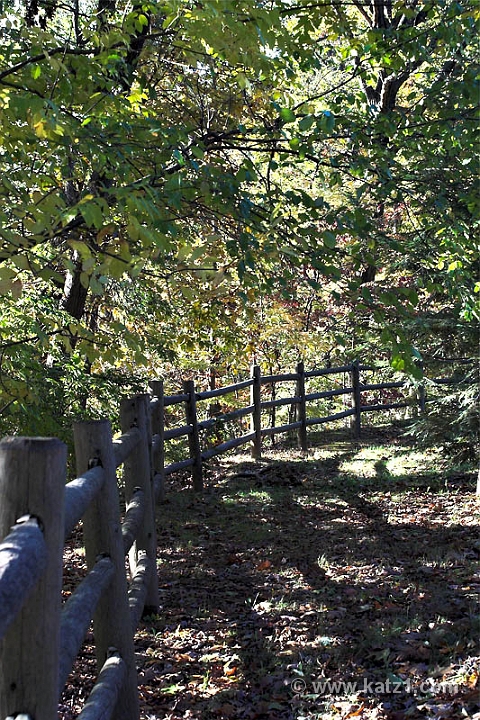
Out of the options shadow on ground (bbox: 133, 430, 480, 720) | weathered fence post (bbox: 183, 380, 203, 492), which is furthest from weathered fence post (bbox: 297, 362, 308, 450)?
shadow on ground (bbox: 133, 430, 480, 720)

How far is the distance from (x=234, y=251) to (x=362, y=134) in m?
1.27

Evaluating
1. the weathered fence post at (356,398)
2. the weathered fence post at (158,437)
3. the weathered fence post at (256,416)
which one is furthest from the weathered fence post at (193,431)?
the weathered fence post at (356,398)

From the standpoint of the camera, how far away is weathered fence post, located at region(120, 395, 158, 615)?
4.89 m

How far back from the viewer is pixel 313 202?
13.4 ft

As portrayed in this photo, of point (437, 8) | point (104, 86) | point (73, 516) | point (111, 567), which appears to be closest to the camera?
point (73, 516)

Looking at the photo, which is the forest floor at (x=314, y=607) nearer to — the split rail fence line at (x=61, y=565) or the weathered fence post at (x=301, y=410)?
the split rail fence line at (x=61, y=565)

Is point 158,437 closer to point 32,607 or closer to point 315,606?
point 315,606

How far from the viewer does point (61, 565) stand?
2.16 metres

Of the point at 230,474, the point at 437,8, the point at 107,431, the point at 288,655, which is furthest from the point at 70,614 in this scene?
the point at 230,474

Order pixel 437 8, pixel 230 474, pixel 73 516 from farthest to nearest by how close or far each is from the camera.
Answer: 1. pixel 230 474
2. pixel 437 8
3. pixel 73 516

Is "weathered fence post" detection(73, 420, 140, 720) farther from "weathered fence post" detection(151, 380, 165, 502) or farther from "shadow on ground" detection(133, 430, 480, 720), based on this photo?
"weathered fence post" detection(151, 380, 165, 502)

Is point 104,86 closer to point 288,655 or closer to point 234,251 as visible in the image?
point 234,251

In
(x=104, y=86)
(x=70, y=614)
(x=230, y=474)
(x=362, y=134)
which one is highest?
(x=104, y=86)

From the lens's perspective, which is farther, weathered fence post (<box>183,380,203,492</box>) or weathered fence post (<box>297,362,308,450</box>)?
weathered fence post (<box>297,362,308,450</box>)
